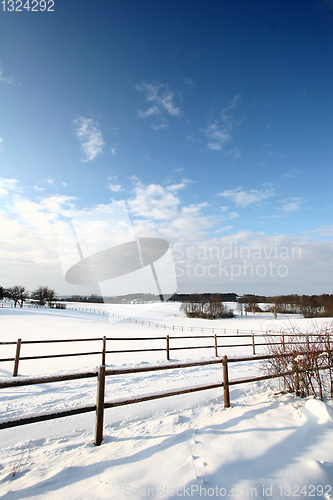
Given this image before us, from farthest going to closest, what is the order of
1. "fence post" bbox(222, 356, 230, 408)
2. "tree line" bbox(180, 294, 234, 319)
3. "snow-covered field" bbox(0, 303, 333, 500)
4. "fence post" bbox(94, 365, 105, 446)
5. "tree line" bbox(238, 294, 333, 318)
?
"tree line" bbox(238, 294, 333, 318), "tree line" bbox(180, 294, 234, 319), "fence post" bbox(222, 356, 230, 408), "fence post" bbox(94, 365, 105, 446), "snow-covered field" bbox(0, 303, 333, 500)

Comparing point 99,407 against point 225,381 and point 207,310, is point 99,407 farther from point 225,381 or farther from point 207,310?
point 207,310

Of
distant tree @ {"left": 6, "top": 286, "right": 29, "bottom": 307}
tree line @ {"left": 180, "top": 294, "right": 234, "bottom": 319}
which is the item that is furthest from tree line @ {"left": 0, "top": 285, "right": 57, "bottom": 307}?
tree line @ {"left": 180, "top": 294, "right": 234, "bottom": 319}

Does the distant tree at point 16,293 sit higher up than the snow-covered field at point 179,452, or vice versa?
the distant tree at point 16,293

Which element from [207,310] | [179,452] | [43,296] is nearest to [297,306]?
[207,310]

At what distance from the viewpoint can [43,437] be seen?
11.1ft

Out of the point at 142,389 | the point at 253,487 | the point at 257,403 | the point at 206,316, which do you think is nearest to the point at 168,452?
the point at 253,487

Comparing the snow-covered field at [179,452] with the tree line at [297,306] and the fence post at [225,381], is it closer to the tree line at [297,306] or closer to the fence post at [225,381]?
the fence post at [225,381]

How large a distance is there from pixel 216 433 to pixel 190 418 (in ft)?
2.59

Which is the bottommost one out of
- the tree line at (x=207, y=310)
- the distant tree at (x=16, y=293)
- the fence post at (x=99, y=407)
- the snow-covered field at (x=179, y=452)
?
the tree line at (x=207, y=310)

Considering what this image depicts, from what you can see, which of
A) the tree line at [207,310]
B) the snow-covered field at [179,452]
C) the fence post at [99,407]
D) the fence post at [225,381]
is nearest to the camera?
the snow-covered field at [179,452]

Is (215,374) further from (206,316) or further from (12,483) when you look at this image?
(206,316)

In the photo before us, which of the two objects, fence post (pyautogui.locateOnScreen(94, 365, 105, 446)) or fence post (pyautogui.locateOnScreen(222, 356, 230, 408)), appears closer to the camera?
fence post (pyautogui.locateOnScreen(94, 365, 105, 446))

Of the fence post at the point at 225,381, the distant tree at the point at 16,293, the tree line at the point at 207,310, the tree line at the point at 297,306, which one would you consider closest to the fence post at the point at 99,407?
the fence post at the point at 225,381

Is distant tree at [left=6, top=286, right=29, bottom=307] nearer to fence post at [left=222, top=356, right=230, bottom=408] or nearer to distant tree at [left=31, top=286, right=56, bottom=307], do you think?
distant tree at [left=31, top=286, right=56, bottom=307]
